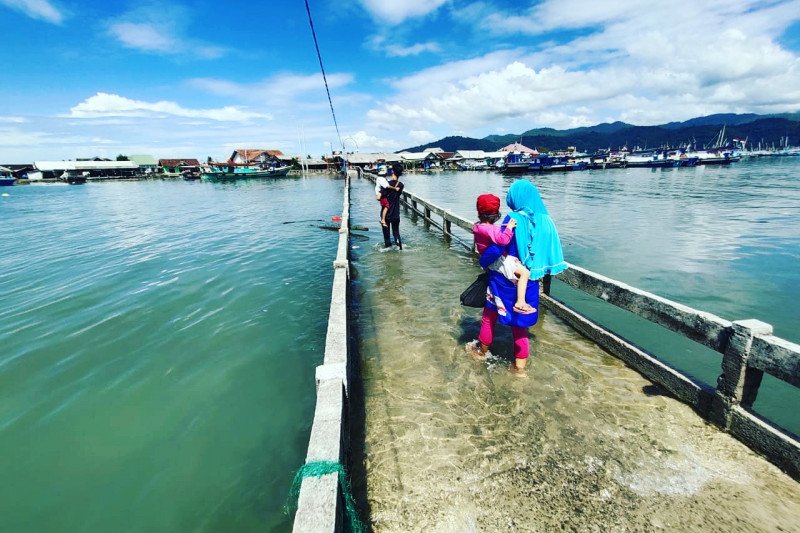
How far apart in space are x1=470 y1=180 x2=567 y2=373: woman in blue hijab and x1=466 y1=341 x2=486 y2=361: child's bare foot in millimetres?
754

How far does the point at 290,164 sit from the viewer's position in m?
90.8

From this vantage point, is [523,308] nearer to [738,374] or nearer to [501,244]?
[501,244]

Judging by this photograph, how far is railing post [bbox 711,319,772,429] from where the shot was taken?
8.72 feet

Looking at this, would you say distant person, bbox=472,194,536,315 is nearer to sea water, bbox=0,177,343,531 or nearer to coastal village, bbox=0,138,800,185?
sea water, bbox=0,177,343,531

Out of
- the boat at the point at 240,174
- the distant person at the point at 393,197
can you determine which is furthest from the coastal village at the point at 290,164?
the distant person at the point at 393,197

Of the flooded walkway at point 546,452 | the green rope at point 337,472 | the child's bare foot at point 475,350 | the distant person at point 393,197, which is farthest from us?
the distant person at point 393,197

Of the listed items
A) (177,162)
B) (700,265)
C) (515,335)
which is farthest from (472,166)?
(515,335)

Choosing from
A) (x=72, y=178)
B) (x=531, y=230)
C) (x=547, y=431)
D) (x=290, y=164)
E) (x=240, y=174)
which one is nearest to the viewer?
(x=547, y=431)

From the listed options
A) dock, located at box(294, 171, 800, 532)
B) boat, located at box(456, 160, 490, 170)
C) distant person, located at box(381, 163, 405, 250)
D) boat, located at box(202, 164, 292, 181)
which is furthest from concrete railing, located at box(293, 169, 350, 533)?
boat, located at box(456, 160, 490, 170)

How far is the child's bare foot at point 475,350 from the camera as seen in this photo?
172 inches

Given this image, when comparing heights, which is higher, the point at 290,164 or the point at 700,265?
the point at 290,164

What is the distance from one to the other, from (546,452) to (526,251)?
5.99 feet

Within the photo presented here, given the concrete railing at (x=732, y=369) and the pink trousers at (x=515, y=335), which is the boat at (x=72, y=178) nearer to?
the pink trousers at (x=515, y=335)

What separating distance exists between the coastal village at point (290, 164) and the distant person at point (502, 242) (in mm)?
67251
